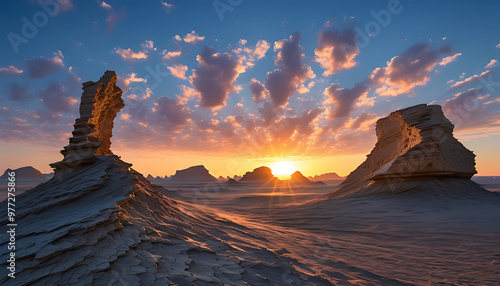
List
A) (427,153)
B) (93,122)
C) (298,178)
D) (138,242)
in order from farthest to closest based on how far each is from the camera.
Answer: (298,178) → (427,153) → (93,122) → (138,242)

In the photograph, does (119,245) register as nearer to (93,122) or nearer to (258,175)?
(93,122)

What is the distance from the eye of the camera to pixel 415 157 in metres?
12.9

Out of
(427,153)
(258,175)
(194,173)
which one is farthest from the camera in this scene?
(194,173)

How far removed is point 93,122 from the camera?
31.2 ft

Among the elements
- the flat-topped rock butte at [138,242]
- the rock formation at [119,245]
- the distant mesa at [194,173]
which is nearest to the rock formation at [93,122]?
the flat-topped rock butte at [138,242]

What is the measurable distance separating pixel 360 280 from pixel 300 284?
4.38 ft

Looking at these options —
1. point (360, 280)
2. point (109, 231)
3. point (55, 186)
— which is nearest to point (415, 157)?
point (360, 280)

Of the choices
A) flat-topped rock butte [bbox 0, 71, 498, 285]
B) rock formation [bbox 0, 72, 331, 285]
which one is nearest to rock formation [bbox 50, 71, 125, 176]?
flat-topped rock butte [bbox 0, 71, 498, 285]

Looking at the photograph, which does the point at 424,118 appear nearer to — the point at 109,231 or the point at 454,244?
the point at 454,244

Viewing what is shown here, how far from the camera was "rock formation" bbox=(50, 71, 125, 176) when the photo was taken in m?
7.43

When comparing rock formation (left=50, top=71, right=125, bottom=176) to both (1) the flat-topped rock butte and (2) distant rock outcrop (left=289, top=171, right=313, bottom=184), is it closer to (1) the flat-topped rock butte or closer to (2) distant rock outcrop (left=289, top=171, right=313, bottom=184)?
(1) the flat-topped rock butte

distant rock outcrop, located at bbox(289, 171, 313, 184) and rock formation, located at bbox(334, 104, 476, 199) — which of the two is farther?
distant rock outcrop, located at bbox(289, 171, 313, 184)

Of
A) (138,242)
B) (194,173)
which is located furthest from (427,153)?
(194,173)

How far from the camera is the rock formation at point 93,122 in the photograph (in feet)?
24.4
